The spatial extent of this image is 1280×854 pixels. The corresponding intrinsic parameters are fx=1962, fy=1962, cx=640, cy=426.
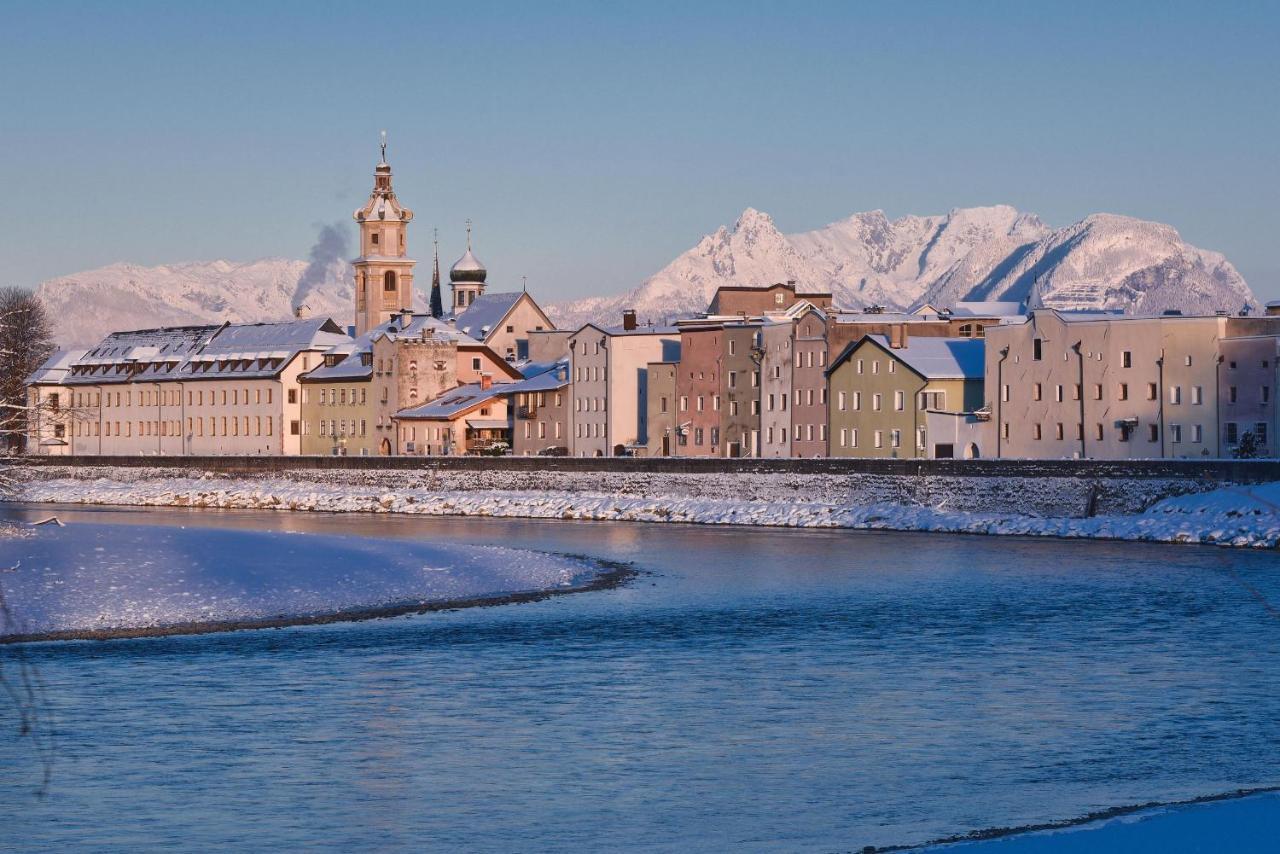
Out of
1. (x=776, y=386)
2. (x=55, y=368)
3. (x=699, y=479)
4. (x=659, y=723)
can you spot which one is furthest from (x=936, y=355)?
(x=55, y=368)

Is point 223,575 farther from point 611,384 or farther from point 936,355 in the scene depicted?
point 611,384

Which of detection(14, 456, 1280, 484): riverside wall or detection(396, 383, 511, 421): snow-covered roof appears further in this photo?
detection(396, 383, 511, 421): snow-covered roof

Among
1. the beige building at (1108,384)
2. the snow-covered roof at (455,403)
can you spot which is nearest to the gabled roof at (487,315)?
the snow-covered roof at (455,403)

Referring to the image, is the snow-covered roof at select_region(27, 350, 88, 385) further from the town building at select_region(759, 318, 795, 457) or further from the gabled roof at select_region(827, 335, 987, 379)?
the gabled roof at select_region(827, 335, 987, 379)

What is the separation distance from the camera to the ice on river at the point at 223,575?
38.6 metres

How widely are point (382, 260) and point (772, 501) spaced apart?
285ft

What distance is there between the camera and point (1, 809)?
837 inches

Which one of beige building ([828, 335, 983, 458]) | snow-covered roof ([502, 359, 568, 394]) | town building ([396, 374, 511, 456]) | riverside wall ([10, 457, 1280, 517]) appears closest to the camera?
riverside wall ([10, 457, 1280, 517])

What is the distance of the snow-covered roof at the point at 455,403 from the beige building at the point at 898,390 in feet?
98.1

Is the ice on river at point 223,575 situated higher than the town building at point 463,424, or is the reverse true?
the town building at point 463,424

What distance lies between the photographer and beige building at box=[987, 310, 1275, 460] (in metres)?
87.8

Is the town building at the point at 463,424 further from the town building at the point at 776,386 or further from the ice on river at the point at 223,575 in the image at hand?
the ice on river at the point at 223,575

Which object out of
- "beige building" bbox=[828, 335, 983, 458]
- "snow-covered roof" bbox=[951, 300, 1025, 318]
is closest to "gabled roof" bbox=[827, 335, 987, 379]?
"beige building" bbox=[828, 335, 983, 458]

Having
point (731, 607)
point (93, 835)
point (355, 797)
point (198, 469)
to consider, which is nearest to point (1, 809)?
point (93, 835)
